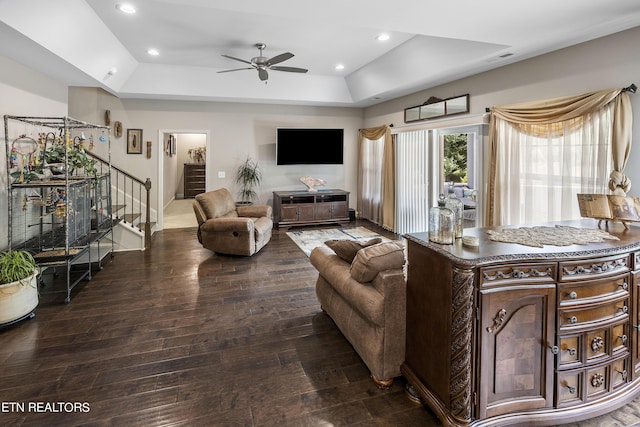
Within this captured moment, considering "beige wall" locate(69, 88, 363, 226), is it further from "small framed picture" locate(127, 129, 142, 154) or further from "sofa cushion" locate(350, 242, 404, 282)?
"sofa cushion" locate(350, 242, 404, 282)

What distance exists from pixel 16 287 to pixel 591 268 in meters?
4.30

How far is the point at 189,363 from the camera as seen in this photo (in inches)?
97.9

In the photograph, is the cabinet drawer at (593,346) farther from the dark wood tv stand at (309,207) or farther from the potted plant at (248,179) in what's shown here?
the potted plant at (248,179)

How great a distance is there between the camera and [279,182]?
26.1 ft

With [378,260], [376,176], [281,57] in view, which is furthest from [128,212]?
[378,260]

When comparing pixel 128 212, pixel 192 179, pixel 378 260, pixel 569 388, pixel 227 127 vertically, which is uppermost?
pixel 227 127

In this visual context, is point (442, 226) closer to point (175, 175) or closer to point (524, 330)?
point (524, 330)

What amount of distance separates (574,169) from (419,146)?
9.31 feet

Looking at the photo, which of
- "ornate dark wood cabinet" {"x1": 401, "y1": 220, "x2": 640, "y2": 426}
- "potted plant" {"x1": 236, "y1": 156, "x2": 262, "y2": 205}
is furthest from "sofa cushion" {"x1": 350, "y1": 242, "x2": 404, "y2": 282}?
"potted plant" {"x1": 236, "y1": 156, "x2": 262, "y2": 205}

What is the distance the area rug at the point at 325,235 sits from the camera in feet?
20.2

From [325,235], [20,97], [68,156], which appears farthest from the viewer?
[325,235]

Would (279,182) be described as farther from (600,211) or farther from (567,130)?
(600,211)

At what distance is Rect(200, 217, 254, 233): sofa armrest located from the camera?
16.7 feet

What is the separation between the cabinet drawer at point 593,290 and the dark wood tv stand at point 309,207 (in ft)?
19.1
